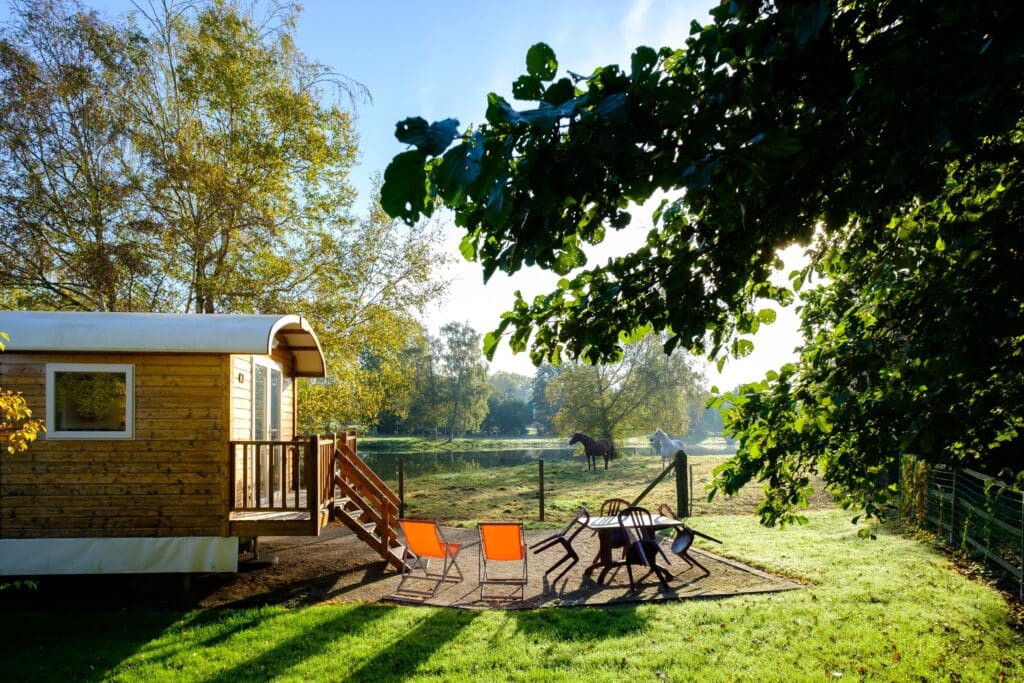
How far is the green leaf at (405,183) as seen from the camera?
1442 millimetres

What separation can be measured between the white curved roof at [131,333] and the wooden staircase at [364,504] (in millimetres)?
2560

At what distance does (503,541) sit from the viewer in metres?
8.22

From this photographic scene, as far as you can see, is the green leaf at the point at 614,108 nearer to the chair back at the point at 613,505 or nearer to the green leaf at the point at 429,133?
the green leaf at the point at 429,133

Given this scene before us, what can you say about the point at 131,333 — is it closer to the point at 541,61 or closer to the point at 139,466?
the point at 139,466

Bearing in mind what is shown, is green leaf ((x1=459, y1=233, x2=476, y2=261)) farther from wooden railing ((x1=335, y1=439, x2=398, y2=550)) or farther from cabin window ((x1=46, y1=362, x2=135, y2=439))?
wooden railing ((x1=335, y1=439, x2=398, y2=550))

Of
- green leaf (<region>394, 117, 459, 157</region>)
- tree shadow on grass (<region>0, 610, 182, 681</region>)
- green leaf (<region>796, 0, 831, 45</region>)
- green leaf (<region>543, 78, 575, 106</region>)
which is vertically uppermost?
green leaf (<region>796, 0, 831, 45</region>)

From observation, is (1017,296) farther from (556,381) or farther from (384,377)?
(556,381)

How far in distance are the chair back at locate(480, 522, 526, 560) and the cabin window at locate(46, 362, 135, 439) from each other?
4685 mm

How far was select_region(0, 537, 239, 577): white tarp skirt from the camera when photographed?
8.34 metres

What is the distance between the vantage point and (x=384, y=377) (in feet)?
58.6

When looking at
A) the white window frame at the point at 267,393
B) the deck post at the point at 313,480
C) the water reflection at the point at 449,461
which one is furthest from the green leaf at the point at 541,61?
the water reflection at the point at 449,461

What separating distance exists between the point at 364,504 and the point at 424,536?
2.12 m

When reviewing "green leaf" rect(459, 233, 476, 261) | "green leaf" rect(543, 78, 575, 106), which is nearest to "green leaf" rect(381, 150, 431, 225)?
"green leaf" rect(543, 78, 575, 106)

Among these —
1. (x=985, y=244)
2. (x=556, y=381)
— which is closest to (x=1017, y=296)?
(x=985, y=244)
